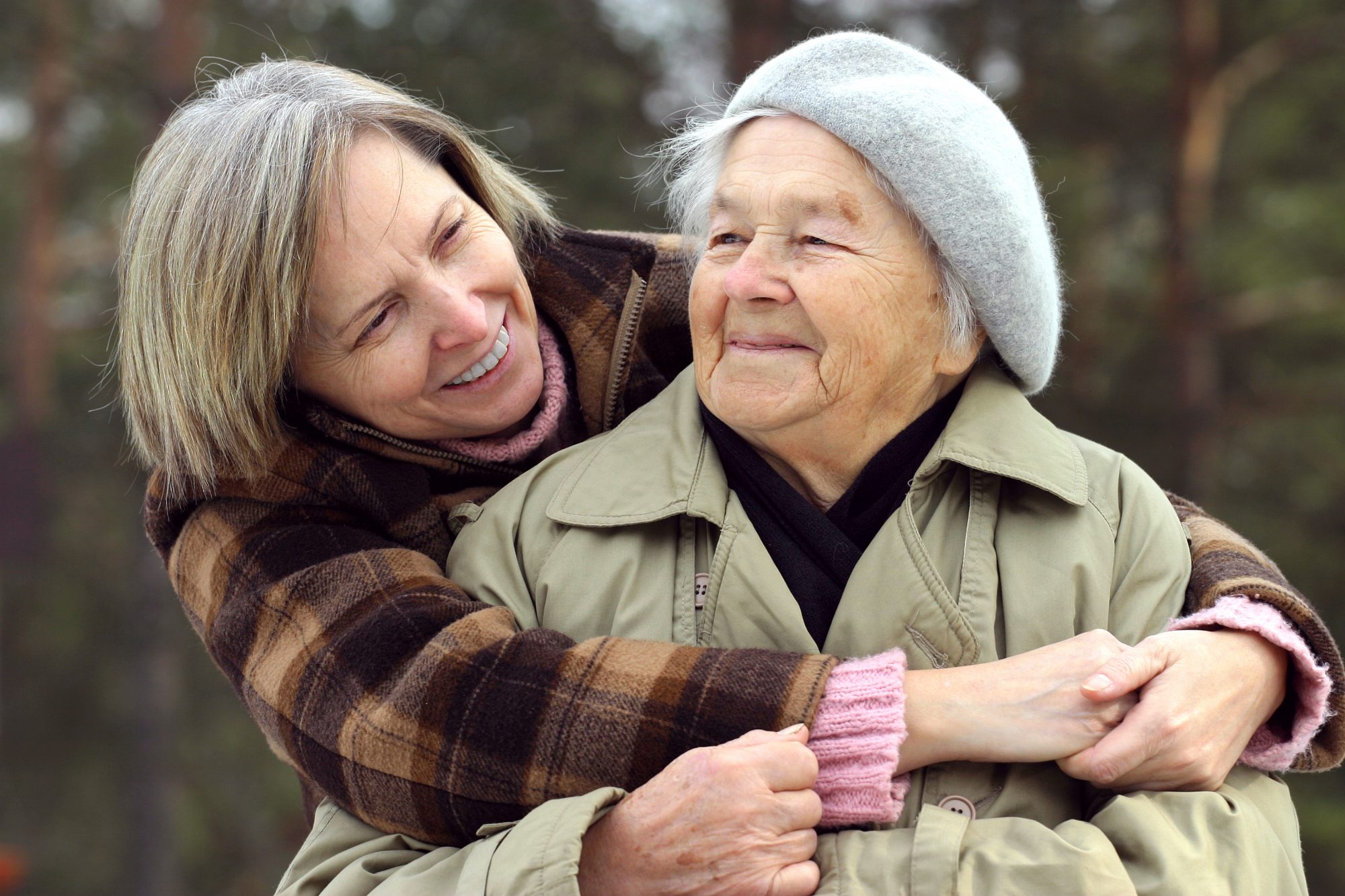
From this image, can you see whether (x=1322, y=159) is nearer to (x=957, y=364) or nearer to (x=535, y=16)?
(x=535, y=16)

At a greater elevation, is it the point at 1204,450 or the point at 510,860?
the point at 510,860

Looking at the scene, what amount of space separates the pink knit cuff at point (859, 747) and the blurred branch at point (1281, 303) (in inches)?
295

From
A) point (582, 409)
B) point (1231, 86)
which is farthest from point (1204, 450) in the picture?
point (582, 409)

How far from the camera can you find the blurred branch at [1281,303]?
8.60 meters

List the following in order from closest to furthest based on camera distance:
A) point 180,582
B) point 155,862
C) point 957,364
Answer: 1. point 957,364
2. point 180,582
3. point 155,862

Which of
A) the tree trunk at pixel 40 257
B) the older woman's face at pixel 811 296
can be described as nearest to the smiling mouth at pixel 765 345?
the older woman's face at pixel 811 296

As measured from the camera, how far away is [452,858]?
1962mm

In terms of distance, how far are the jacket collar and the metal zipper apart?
27 cm

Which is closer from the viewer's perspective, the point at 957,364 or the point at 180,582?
the point at 957,364

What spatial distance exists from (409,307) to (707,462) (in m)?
0.63

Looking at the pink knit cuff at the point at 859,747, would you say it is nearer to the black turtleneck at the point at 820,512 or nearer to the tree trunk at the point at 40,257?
the black turtleneck at the point at 820,512

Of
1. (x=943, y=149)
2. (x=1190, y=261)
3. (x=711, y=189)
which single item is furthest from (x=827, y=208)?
(x=1190, y=261)

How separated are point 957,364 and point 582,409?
79 centimetres

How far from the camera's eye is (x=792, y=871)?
5.98 ft
